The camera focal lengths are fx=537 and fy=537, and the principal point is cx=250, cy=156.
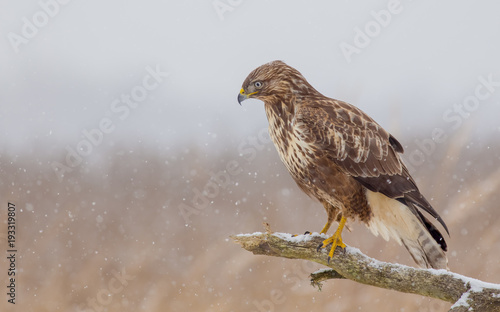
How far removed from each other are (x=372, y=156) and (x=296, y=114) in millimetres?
714

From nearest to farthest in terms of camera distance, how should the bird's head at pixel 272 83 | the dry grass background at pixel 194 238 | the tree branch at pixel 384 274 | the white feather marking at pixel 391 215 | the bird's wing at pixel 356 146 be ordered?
the tree branch at pixel 384 274 < the bird's wing at pixel 356 146 < the bird's head at pixel 272 83 < the white feather marking at pixel 391 215 < the dry grass background at pixel 194 238

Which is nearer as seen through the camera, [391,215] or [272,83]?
[272,83]

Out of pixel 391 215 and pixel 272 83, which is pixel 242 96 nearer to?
pixel 272 83

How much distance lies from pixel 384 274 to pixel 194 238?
6.05 m

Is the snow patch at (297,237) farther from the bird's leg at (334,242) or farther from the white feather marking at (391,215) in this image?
the white feather marking at (391,215)

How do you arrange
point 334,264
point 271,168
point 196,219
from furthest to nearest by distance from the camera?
point 271,168 < point 196,219 < point 334,264

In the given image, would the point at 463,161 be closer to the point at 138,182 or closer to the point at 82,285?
the point at 138,182

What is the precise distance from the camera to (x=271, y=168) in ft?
35.1

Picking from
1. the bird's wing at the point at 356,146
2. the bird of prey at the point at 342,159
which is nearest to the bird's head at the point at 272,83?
the bird of prey at the point at 342,159

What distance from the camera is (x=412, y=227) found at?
14.8 feet

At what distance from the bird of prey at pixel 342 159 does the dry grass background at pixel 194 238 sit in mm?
3774

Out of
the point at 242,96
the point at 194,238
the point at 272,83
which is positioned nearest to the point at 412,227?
the point at 272,83

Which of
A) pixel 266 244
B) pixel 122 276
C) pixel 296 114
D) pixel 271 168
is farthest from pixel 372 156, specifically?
pixel 271 168

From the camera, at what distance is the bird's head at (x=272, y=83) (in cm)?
431
